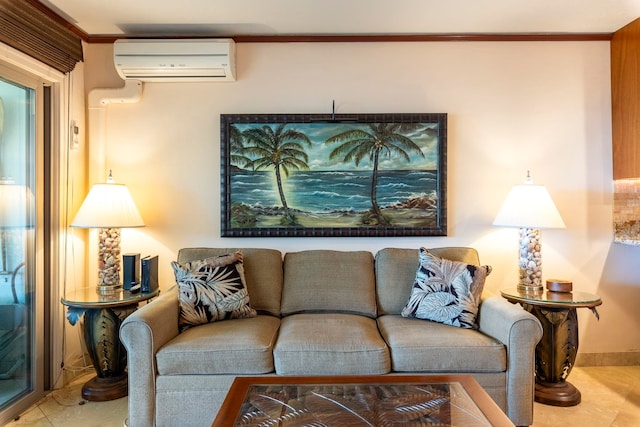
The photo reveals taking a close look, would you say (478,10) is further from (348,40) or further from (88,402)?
(88,402)

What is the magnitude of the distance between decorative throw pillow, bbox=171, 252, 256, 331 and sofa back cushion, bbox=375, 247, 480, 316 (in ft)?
2.83

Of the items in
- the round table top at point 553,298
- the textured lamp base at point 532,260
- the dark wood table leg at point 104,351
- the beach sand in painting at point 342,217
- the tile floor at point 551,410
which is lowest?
the tile floor at point 551,410

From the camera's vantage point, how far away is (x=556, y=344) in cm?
243

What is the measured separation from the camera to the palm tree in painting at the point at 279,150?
9.69ft

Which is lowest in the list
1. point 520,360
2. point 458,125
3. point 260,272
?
point 520,360

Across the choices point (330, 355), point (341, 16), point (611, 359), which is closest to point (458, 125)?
point (341, 16)

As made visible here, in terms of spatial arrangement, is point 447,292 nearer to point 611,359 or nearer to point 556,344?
point 556,344

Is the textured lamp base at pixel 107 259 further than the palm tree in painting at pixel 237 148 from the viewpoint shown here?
No

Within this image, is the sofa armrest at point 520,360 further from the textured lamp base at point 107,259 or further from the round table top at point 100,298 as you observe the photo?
the textured lamp base at point 107,259

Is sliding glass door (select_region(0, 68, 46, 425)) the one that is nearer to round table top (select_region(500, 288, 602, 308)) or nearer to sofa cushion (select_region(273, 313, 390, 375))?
sofa cushion (select_region(273, 313, 390, 375))

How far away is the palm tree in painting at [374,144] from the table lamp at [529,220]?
716mm

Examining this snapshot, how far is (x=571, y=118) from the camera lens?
2.99m

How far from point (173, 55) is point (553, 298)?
295 centimetres

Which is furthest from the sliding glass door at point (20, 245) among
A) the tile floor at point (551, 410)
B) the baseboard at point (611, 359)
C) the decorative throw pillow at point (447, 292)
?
the baseboard at point (611, 359)
